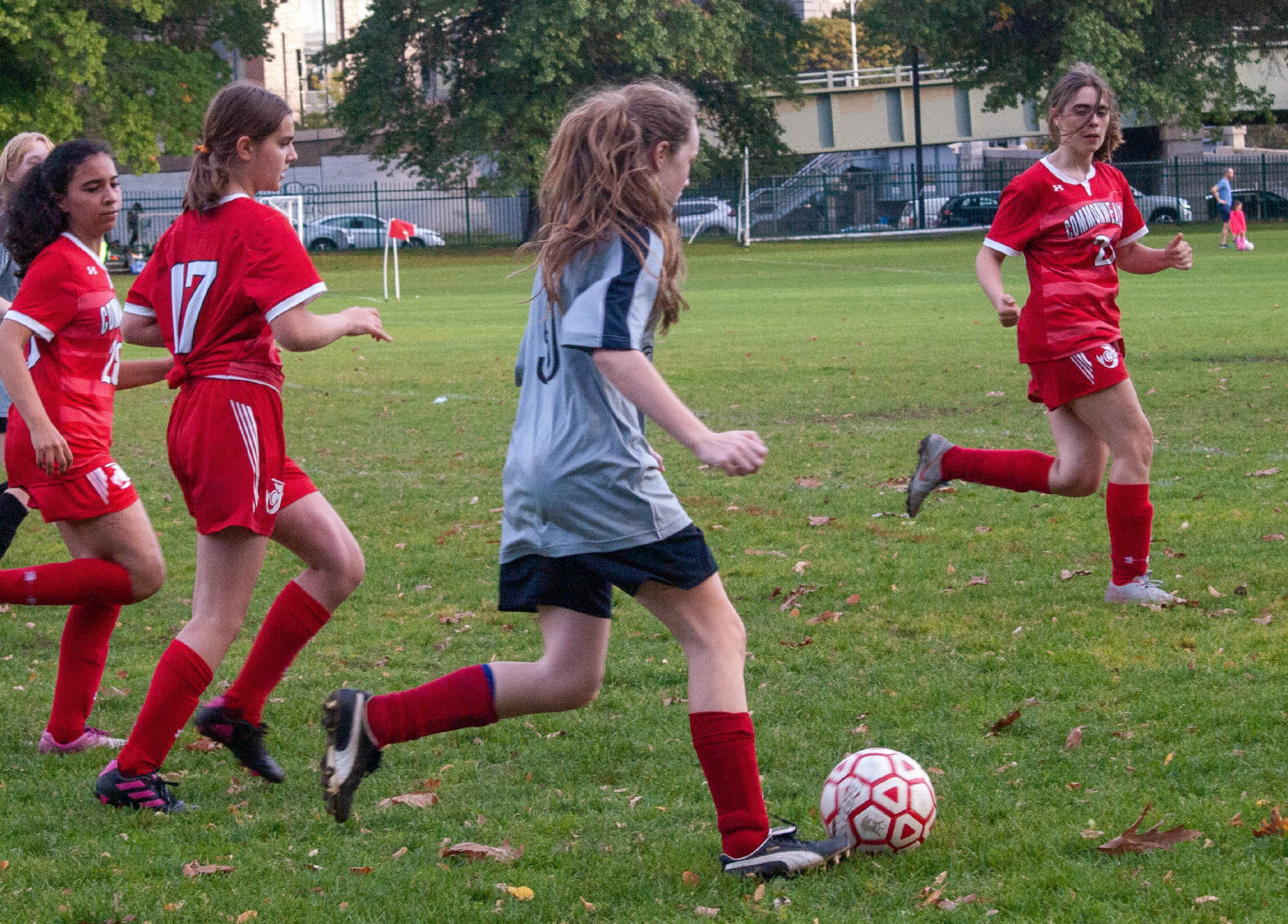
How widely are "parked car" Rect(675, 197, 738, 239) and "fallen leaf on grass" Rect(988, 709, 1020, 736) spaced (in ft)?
144

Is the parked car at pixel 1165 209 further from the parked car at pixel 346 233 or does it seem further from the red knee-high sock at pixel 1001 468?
the red knee-high sock at pixel 1001 468

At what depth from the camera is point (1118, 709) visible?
427 centimetres

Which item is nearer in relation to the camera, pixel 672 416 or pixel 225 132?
Result: pixel 672 416

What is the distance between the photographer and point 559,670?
3.16m

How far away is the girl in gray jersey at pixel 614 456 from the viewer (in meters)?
2.88

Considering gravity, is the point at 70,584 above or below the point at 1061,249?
below

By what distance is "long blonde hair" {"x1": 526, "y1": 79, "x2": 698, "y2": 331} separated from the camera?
2926 millimetres

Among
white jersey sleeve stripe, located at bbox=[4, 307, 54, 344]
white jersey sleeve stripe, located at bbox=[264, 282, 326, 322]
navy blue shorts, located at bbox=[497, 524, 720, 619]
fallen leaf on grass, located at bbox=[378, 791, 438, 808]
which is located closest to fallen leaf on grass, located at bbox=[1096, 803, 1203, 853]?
navy blue shorts, located at bbox=[497, 524, 720, 619]

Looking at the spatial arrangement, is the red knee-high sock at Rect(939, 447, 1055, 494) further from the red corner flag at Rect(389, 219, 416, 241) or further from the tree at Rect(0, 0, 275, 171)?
the tree at Rect(0, 0, 275, 171)

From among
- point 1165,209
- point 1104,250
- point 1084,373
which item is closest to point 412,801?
point 1084,373

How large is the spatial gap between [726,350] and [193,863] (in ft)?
42.4

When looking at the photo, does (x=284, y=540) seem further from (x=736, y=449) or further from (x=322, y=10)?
(x=322, y=10)

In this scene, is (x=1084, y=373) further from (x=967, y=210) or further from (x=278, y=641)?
(x=967, y=210)

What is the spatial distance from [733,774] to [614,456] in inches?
30.1
